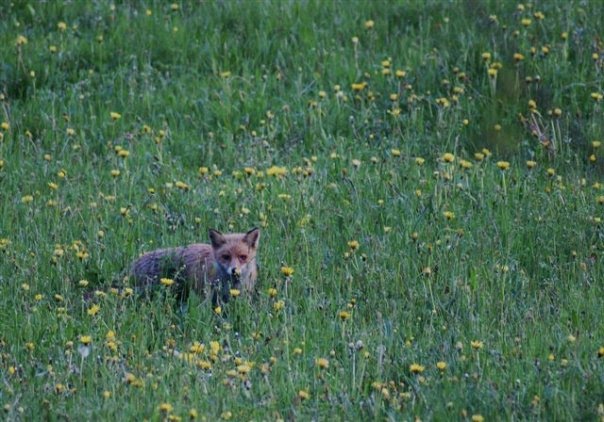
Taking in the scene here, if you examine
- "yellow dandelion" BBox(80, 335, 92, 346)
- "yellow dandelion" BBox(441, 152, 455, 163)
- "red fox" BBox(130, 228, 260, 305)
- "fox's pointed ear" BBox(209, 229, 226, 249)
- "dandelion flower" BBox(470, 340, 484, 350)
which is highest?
"yellow dandelion" BBox(441, 152, 455, 163)

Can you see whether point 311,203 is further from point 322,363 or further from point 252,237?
point 322,363

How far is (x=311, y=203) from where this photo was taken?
362 inches

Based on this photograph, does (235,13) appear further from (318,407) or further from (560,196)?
(318,407)

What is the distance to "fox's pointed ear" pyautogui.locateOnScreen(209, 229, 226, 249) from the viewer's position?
8.41m

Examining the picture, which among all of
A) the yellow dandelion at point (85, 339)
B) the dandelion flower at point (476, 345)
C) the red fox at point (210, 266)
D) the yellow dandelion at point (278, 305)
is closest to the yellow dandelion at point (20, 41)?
the red fox at point (210, 266)

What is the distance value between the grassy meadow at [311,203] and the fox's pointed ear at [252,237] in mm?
202

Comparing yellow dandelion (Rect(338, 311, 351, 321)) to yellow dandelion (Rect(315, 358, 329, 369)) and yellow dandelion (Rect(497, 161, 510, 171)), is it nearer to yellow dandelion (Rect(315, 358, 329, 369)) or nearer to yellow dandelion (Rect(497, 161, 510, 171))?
yellow dandelion (Rect(315, 358, 329, 369))

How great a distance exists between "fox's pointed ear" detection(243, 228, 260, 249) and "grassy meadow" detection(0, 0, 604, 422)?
202mm

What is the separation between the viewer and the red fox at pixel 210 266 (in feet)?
27.1

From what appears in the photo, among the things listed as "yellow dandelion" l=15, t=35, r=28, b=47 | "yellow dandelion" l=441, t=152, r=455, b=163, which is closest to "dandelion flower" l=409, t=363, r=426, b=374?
"yellow dandelion" l=441, t=152, r=455, b=163

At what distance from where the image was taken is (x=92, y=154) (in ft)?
34.4

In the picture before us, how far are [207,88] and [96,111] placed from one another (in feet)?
3.32

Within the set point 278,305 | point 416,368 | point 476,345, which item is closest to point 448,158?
point 278,305

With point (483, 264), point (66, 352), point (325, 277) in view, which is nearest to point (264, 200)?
point (325, 277)
